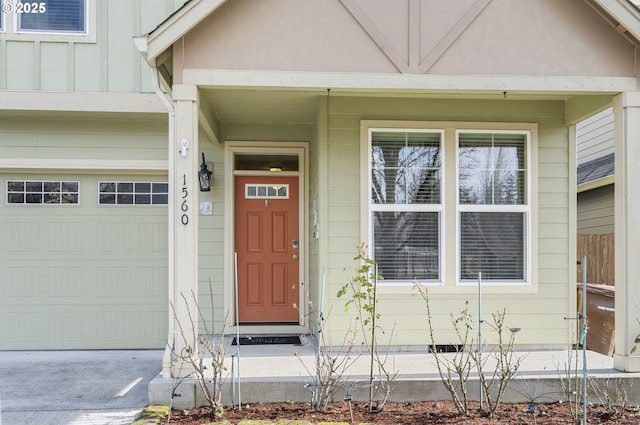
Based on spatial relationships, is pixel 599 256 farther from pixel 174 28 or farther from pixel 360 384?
pixel 174 28

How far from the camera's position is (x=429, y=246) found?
19.5 ft

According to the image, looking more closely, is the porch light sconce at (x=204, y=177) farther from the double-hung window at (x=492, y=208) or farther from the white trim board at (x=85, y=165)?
the double-hung window at (x=492, y=208)

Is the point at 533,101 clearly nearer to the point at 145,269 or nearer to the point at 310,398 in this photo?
the point at 310,398

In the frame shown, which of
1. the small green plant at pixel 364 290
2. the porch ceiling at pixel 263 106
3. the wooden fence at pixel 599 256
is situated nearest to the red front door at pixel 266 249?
the porch ceiling at pixel 263 106

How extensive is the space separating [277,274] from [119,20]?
140 inches

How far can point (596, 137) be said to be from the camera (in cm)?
1027

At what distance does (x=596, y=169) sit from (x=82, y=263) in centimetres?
814

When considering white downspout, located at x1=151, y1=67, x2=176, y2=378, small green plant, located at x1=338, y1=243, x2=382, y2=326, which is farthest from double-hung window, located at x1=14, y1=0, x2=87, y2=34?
small green plant, located at x1=338, y1=243, x2=382, y2=326

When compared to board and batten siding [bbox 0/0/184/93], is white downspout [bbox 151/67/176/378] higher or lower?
lower

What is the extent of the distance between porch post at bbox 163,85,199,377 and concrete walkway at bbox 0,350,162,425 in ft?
1.84

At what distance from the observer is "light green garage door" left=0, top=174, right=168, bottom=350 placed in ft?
21.7

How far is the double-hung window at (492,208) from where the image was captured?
235 inches

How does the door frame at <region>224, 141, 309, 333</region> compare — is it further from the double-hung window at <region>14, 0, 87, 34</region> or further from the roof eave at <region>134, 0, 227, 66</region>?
the roof eave at <region>134, 0, 227, 66</region>

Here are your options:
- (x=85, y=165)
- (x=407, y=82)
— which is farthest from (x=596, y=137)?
(x=85, y=165)
